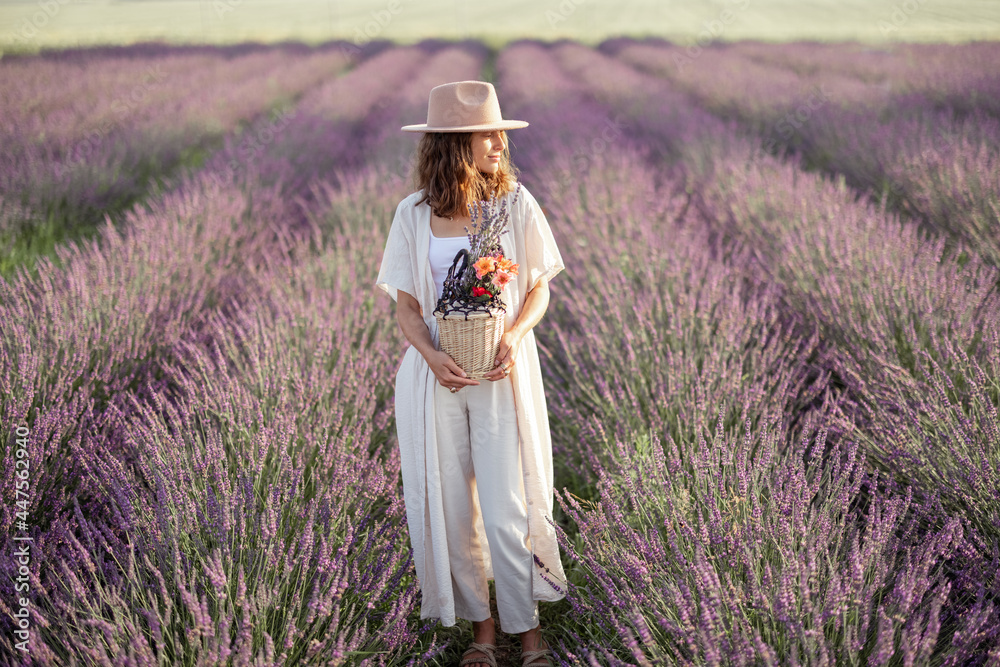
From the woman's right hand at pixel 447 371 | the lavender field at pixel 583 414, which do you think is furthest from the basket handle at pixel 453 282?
the lavender field at pixel 583 414

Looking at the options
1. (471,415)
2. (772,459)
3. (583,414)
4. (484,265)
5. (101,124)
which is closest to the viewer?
(484,265)

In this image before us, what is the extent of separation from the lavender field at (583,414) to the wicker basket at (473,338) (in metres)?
0.43

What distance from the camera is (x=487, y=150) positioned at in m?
1.55

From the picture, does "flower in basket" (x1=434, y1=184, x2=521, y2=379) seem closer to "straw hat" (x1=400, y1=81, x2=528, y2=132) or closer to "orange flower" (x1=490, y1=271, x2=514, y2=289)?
"orange flower" (x1=490, y1=271, x2=514, y2=289)

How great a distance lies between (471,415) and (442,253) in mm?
401

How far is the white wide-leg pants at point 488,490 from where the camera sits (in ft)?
5.21

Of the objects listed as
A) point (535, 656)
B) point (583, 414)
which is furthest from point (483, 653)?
point (583, 414)

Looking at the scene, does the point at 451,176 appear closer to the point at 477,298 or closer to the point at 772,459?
the point at 477,298

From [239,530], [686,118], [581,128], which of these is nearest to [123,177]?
[581,128]

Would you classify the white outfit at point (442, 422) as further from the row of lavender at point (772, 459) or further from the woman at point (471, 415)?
the row of lavender at point (772, 459)

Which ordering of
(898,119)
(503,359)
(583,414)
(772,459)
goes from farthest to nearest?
(898,119) → (583,414) → (772,459) → (503,359)

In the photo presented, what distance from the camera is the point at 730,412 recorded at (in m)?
2.29

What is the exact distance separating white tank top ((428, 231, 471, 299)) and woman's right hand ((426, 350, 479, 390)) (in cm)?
17

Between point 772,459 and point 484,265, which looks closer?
point 484,265
